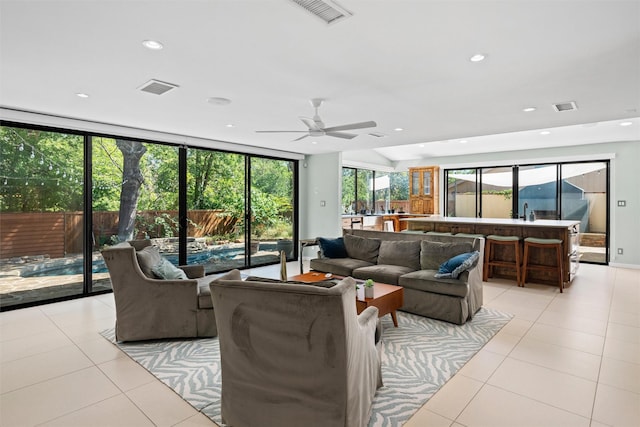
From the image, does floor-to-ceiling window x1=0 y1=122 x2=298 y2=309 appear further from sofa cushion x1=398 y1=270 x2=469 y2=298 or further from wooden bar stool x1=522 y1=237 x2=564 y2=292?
wooden bar stool x1=522 y1=237 x2=564 y2=292

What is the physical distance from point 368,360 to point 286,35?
2154mm

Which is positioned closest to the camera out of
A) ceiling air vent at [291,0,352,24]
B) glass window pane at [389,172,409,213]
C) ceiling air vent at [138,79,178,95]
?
ceiling air vent at [291,0,352,24]

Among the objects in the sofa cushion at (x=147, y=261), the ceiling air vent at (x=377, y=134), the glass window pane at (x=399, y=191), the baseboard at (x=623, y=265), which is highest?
the ceiling air vent at (x=377, y=134)

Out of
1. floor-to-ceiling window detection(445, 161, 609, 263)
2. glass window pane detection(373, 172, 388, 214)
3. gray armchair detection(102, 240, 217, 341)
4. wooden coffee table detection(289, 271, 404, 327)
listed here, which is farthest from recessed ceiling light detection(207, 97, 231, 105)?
glass window pane detection(373, 172, 388, 214)

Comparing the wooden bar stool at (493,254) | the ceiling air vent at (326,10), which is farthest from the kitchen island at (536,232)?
the ceiling air vent at (326,10)

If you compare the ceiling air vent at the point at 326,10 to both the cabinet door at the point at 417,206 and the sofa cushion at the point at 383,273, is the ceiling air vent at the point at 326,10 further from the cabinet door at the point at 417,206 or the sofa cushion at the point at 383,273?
the cabinet door at the point at 417,206

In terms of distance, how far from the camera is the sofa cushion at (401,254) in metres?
4.70

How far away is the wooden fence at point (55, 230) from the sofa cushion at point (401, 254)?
3.57m

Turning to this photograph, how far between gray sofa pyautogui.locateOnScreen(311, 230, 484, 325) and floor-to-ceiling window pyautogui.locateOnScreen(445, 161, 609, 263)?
2987 mm

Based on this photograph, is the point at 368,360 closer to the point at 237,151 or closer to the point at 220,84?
the point at 220,84

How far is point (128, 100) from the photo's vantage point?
3760mm

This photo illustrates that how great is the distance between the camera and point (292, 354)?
5.83ft

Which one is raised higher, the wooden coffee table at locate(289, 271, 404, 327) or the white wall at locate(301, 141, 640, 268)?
the white wall at locate(301, 141, 640, 268)

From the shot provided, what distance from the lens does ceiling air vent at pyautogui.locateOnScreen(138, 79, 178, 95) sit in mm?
3229
